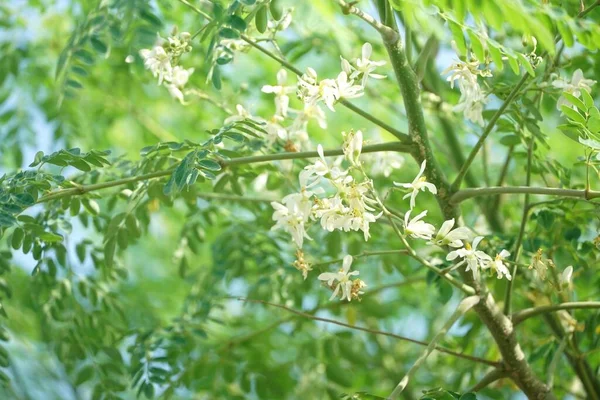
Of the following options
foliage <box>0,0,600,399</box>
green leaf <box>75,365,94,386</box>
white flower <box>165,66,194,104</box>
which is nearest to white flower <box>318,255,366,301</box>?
foliage <box>0,0,600,399</box>

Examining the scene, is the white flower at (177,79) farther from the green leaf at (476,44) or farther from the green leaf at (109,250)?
the green leaf at (476,44)

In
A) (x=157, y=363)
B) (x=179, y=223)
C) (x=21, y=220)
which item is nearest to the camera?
(x=21, y=220)

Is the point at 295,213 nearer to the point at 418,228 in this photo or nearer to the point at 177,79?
the point at 418,228

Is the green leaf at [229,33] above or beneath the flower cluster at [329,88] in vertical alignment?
above

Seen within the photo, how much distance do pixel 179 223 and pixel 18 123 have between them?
0.64 m

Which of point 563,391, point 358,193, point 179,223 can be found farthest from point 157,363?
point 179,223

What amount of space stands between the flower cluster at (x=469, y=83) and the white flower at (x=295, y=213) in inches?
10.4

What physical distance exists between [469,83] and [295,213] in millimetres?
313

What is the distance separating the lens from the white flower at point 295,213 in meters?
1.12

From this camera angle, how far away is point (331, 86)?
45.4 inches

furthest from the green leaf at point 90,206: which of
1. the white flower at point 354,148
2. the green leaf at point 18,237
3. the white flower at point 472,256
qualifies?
the white flower at point 472,256

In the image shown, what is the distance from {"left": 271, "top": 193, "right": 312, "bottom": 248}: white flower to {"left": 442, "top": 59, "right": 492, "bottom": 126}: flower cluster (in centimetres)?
26

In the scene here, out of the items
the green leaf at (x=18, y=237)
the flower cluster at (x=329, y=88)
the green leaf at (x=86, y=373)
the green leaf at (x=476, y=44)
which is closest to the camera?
the green leaf at (x=476, y=44)

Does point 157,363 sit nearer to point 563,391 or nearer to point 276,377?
point 276,377
